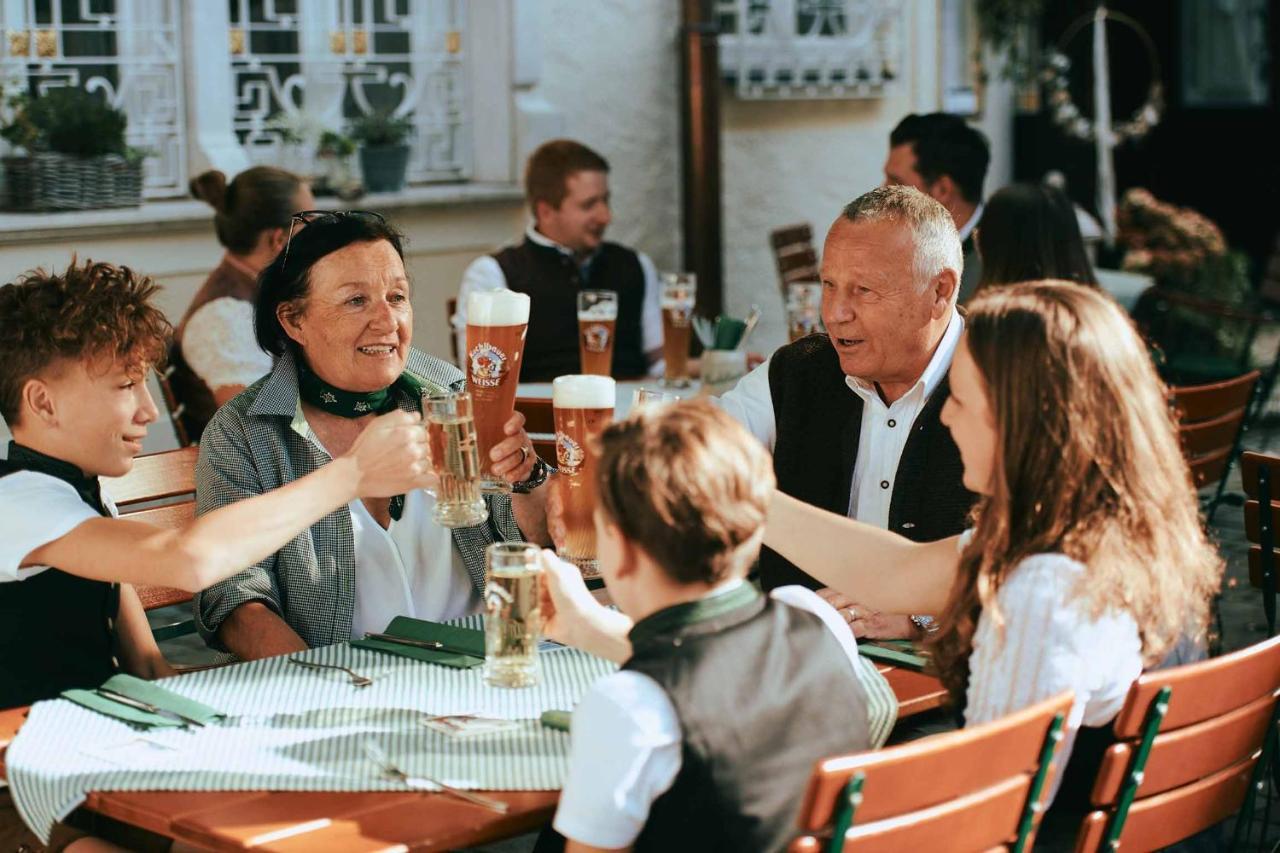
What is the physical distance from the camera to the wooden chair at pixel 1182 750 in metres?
2.13

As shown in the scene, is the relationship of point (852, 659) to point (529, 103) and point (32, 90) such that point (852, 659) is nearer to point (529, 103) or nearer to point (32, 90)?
point (32, 90)

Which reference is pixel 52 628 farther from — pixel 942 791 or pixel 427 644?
pixel 942 791

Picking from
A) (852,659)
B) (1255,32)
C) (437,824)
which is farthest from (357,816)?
(1255,32)

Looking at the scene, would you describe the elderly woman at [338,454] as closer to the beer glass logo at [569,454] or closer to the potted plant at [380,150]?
the beer glass logo at [569,454]

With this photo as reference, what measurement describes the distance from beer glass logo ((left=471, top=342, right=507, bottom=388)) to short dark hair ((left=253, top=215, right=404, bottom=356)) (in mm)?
464

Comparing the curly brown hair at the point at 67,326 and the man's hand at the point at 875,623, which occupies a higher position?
the curly brown hair at the point at 67,326

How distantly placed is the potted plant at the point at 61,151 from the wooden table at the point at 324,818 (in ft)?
15.4

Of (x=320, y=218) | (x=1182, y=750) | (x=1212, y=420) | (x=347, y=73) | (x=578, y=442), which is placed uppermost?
(x=347, y=73)

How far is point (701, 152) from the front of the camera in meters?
8.88

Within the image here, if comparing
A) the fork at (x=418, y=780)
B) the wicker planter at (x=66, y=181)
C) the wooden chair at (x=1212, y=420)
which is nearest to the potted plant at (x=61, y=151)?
the wicker planter at (x=66, y=181)

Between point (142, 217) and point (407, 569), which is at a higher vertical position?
point (142, 217)

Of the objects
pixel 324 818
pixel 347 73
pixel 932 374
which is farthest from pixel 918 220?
pixel 347 73

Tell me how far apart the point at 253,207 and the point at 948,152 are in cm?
209

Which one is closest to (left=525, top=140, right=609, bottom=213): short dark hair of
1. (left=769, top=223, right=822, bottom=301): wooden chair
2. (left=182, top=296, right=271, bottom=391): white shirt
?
(left=182, top=296, right=271, bottom=391): white shirt
